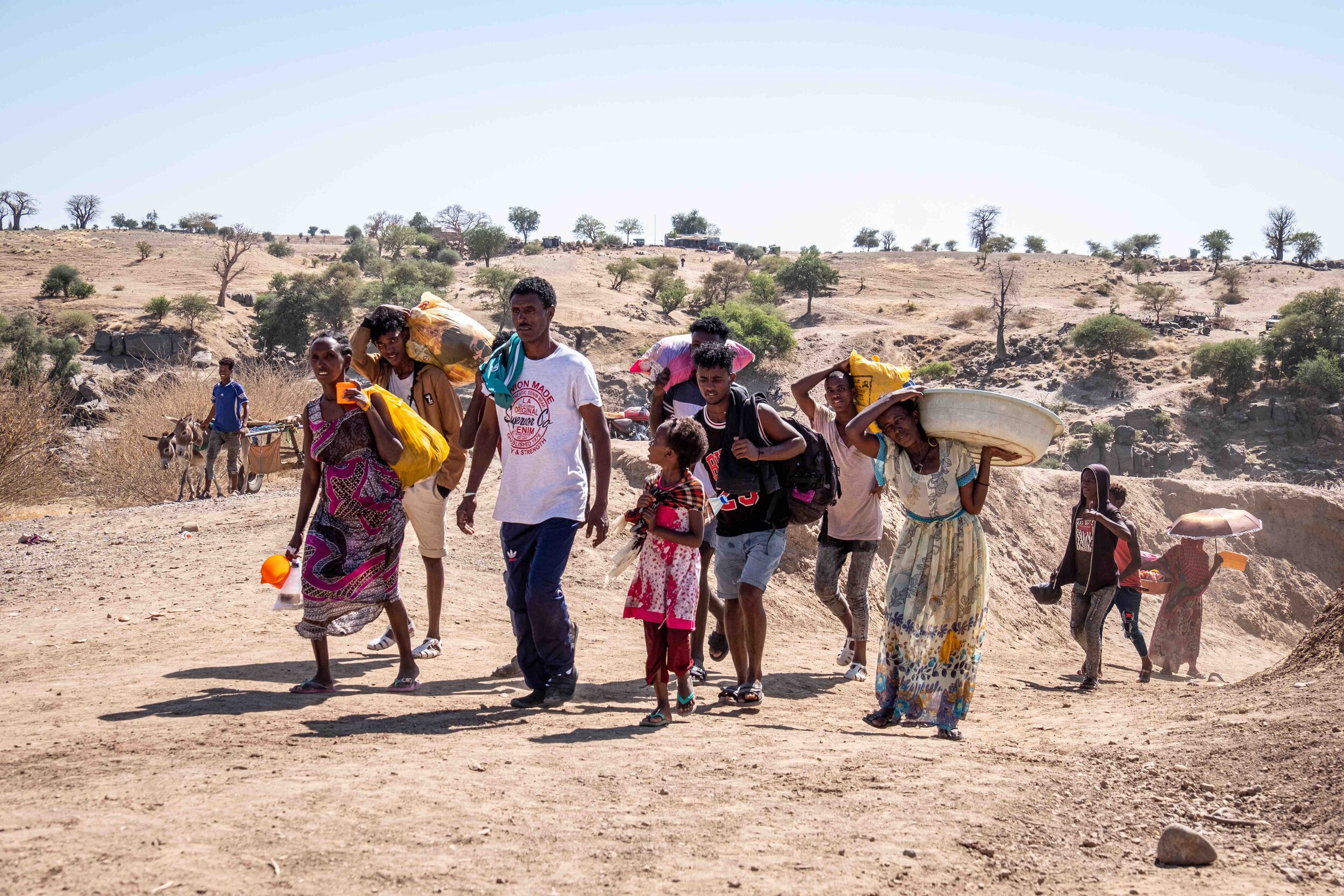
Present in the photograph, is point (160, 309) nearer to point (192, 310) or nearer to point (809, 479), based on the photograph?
point (192, 310)

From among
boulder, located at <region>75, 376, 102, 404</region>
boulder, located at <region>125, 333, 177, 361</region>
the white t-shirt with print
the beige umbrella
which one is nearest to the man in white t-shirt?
the white t-shirt with print

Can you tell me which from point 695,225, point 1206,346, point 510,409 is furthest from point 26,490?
point 695,225

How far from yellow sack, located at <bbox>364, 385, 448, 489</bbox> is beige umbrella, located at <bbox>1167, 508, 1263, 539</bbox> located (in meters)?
7.47

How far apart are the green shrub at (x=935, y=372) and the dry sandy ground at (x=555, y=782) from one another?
120 feet

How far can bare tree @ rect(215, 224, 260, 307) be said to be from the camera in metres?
47.7

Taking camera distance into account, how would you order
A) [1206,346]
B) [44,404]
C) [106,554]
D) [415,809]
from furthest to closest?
1. [1206,346]
2. [44,404]
3. [106,554]
4. [415,809]

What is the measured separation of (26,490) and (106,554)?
7.70 metres

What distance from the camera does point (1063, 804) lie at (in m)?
3.74

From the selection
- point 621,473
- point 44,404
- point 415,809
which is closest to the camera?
point 415,809

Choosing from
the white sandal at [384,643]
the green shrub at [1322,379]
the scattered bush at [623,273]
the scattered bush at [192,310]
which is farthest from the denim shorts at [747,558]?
the scattered bush at [623,273]

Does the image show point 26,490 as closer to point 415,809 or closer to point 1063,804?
point 415,809

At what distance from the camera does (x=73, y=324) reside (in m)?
38.9

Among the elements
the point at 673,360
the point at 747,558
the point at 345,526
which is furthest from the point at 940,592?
the point at 345,526

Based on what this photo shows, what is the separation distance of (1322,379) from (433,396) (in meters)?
37.2
